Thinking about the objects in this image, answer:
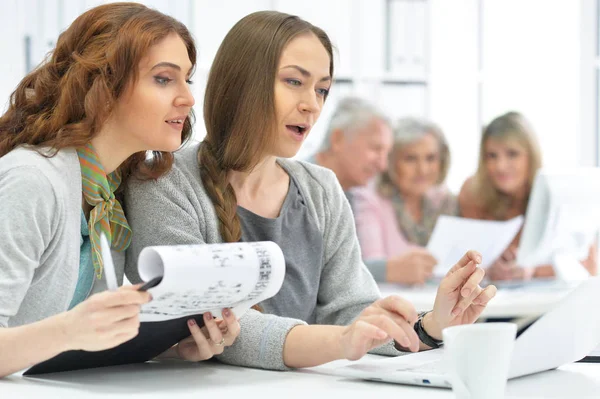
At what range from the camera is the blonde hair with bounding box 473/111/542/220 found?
14.3ft

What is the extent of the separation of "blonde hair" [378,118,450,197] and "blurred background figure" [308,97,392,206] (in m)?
0.04

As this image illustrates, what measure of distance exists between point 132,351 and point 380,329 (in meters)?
0.36

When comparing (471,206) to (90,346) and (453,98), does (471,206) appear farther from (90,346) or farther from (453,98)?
Answer: (90,346)

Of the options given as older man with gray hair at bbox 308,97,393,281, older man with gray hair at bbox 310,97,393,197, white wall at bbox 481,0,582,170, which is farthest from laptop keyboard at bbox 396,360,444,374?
white wall at bbox 481,0,582,170

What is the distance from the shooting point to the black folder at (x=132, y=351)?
118 centimetres

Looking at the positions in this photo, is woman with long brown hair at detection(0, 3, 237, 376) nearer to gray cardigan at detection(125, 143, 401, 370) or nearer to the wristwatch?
gray cardigan at detection(125, 143, 401, 370)

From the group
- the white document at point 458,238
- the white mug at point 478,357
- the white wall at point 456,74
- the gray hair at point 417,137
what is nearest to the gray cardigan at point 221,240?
the white mug at point 478,357

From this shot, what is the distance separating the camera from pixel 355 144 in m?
4.15

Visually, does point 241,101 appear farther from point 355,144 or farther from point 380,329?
point 355,144

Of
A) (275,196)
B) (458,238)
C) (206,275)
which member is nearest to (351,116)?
(458,238)

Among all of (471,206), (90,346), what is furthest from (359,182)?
(90,346)

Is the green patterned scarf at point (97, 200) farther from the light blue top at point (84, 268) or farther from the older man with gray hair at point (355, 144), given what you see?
the older man with gray hair at point (355, 144)

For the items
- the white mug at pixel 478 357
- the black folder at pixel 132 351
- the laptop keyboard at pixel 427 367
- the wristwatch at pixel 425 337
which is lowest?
the wristwatch at pixel 425 337

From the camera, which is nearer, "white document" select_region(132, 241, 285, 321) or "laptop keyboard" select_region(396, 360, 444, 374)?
"white document" select_region(132, 241, 285, 321)
